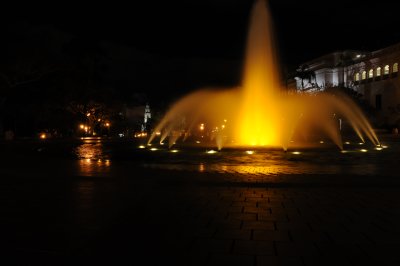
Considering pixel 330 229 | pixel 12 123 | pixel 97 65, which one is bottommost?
pixel 330 229

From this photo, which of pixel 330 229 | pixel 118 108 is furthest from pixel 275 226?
pixel 118 108

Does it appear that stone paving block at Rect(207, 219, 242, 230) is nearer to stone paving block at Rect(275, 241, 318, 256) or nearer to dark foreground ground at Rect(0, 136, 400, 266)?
dark foreground ground at Rect(0, 136, 400, 266)

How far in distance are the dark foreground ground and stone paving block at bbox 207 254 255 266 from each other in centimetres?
1

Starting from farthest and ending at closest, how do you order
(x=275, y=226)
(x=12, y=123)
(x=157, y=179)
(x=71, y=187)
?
(x=12, y=123)
(x=157, y=179)
(x=71, y=187)
(x=275, y=226)

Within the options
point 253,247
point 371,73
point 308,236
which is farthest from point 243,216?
point 371,73

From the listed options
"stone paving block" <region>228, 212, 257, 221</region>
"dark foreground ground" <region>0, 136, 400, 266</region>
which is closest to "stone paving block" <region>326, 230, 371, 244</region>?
"dark foreground ground" <region>0, 136, 400, 266</region>

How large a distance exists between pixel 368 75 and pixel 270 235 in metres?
95.7

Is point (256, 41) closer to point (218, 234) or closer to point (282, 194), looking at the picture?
point (282, 194)

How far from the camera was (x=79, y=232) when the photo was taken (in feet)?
22.7

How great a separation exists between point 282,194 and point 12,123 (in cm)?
5725

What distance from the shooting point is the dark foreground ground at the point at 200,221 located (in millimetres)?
5762

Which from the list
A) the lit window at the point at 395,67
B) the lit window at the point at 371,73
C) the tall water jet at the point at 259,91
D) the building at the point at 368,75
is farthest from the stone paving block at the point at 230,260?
the lit window at the point at 371,73

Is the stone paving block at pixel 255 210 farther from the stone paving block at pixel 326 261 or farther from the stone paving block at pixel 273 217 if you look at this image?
the stone paving block at pixel 326 261

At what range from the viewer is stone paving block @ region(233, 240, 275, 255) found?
589 cm
